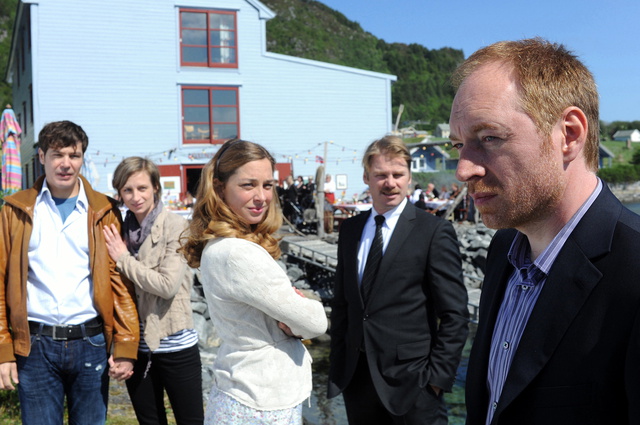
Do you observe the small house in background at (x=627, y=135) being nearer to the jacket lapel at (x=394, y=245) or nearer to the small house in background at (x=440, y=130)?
the small house in background at (x=440, y=130)

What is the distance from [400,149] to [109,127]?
1946 centimetres

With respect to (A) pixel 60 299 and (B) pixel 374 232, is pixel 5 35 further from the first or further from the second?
(B) pixel 374 232

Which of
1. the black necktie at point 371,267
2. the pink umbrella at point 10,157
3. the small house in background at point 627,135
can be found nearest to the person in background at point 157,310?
the black necktie at point 371,267

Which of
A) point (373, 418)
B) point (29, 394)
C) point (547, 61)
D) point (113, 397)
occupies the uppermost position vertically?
point (547, 61)

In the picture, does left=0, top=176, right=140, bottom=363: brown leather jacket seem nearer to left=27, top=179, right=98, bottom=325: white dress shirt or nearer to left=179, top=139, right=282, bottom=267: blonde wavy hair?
left=27, top=179, right=98, bottom=325: white dress shirt

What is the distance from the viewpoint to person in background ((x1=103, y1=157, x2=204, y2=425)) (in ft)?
10.7

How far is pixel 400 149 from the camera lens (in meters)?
3.43

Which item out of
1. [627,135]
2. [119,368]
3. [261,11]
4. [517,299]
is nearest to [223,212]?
[119,368]

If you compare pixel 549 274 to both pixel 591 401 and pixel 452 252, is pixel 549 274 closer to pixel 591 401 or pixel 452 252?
pixel 591 401

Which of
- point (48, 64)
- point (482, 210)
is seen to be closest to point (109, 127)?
point (48, 64)

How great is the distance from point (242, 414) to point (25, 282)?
1.45 metres

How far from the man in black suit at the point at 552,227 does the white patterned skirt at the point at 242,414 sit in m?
1.12

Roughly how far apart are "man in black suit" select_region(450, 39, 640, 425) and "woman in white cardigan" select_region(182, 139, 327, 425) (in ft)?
3.54

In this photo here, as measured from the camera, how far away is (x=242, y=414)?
2.32 m
